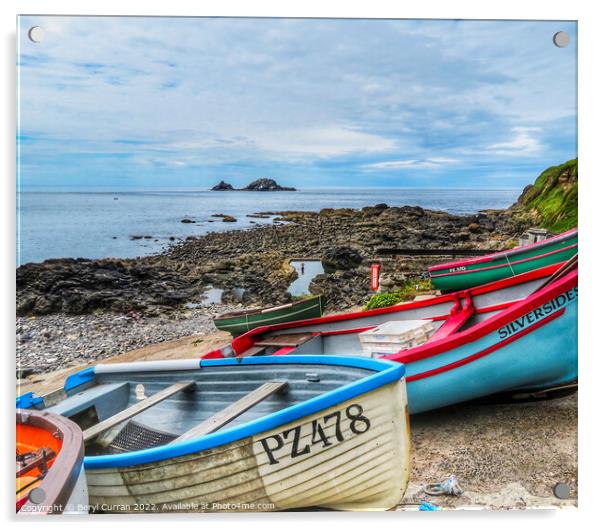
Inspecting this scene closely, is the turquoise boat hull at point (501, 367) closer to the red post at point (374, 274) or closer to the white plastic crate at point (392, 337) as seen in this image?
the white plastic crate at point (392, 337)

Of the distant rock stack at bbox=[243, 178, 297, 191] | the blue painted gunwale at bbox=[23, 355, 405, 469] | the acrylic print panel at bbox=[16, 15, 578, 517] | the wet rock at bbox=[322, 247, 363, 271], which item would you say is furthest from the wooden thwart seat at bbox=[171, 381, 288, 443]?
the distant rock stack at bbox=[243, 178, 297, 191]

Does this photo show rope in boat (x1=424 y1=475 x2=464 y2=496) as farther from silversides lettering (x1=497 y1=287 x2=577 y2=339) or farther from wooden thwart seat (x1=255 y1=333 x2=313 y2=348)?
wooden thwart seat (x1=255 y1=333 x2=313 y2=348)

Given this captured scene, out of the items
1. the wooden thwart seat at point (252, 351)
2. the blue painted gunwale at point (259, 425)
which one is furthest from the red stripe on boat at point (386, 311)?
the blue painted gunwale at point (259, 425)

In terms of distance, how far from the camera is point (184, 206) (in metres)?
3.28

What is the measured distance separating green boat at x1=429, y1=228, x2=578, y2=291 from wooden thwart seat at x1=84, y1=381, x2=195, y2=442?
6.06 ft

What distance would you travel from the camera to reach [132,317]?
333cm

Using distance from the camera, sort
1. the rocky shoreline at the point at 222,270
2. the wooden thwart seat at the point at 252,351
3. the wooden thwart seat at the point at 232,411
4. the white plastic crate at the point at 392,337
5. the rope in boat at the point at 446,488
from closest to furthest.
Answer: the wooden thwart seat at the point at 232,411 → the rope in boat at the point at 446,488 → the rocky shoreline at the point at 222,270 → the white plastic crate at the point at 392,337 → the wooden thwart seat at the point at 252,351

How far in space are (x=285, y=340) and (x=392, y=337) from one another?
0.73 meters

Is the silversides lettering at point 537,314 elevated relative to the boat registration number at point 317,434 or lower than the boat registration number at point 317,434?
elevated

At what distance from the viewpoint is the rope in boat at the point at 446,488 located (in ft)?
9.02

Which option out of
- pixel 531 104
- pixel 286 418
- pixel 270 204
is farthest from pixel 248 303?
pixel 531 104

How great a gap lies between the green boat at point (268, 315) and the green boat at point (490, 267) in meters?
0.87

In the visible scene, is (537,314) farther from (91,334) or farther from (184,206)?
(91,334)

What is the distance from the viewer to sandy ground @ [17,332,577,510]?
9.06ft
